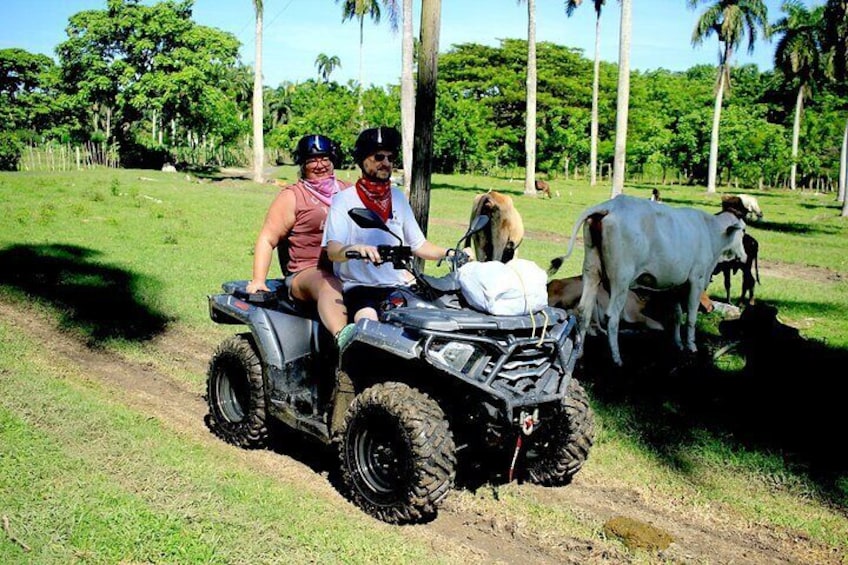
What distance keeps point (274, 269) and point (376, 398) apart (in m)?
9.49

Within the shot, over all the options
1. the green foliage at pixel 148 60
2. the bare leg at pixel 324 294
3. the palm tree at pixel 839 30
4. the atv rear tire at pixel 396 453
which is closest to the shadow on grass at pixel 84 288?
the bare leg at pixel 324 294

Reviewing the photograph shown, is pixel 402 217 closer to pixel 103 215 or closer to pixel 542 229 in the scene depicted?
pixel 103 215

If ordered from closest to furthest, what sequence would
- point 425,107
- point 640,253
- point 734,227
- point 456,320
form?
point 456,320
point 425,107
point 640,253
point 734,227

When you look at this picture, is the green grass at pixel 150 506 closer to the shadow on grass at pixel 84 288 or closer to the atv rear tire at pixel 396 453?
the atv rear tire at pixel 396 453

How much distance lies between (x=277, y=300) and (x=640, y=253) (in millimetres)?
4484

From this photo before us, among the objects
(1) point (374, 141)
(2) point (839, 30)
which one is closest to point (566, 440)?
(1) point (374, 141)

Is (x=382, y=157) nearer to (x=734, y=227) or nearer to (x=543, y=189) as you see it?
(x=734, y=227)

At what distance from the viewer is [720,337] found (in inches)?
376

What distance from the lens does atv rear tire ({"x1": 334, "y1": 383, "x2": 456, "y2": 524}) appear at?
4441mm

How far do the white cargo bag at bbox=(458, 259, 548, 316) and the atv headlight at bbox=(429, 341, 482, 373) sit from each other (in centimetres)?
28

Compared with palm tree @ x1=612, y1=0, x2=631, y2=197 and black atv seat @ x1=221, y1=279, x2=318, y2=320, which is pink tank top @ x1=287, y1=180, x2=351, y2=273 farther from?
palm tree @ x1=612, y1=0, x2=631, y2=197

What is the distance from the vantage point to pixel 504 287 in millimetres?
4566

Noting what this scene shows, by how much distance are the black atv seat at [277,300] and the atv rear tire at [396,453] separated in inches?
37.6

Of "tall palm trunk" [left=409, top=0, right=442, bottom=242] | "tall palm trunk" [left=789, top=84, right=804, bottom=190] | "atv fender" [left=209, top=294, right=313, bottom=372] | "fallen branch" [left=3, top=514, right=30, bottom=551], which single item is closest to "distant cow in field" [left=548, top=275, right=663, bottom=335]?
"tall palm trunk" [left=409, top=0, right=442, bottom=242]
